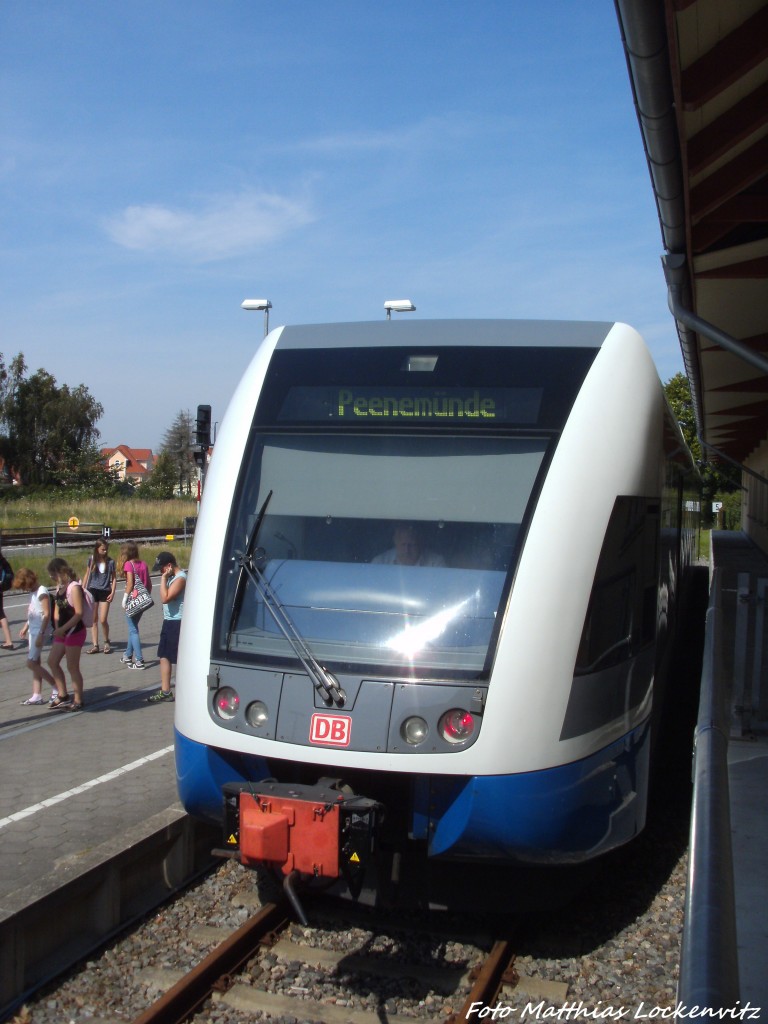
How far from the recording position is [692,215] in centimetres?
711

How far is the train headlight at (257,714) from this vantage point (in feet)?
16.1

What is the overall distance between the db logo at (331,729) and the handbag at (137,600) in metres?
8.06

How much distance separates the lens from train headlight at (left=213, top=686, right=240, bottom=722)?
5023 millimetres

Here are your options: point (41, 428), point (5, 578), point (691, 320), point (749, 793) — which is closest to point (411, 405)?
point (691, 320)

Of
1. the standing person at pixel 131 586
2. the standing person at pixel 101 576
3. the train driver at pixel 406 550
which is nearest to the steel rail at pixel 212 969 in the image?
the train driver at pixel 406 550

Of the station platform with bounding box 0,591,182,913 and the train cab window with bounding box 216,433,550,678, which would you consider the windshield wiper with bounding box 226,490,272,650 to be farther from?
the station platform with bounding box 0,591,182,913

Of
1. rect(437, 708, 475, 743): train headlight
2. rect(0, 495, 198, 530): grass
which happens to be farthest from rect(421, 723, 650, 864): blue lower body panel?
rect(0, 495, 198, 530): grass

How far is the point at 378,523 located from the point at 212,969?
7.36ft

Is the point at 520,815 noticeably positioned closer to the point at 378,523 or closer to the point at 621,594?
the point at 621,594

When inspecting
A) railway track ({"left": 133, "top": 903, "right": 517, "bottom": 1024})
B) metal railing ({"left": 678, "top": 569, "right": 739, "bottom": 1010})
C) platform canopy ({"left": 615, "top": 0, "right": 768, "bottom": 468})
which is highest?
platform canopy ({"left": 615, "top": 0, "right": 768, "bottom": 468})

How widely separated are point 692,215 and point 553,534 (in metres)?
3.36

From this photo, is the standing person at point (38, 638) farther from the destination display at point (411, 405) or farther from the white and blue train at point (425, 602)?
the destination display at point (411, 405)

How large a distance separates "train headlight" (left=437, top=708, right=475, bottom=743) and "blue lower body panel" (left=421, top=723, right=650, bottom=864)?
19cm

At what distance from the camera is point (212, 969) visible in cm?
469
